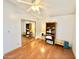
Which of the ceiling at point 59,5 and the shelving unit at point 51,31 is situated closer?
the ceiling at point 59,5

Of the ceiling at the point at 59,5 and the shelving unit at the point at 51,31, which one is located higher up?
the ceiling at the point at 59,5

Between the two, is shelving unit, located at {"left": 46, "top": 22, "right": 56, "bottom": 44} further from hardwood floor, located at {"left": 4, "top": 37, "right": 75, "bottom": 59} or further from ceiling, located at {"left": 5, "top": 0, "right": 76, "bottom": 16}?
ceiling, located at {"left": 5, "top": 0, "right": 76, "bottom": 16}

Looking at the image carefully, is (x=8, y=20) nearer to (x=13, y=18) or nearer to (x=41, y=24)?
(x=13, y=18)

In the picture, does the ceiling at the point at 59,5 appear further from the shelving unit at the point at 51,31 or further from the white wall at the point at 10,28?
the shelving unit at the point at 51,31

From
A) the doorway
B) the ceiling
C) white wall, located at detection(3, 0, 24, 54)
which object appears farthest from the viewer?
the doorway

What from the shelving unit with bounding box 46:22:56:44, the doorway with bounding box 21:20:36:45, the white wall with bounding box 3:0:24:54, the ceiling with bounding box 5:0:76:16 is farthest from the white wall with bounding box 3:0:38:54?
the doorway with bounding box 21:20:36:45

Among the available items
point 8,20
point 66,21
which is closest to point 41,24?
point 66,21

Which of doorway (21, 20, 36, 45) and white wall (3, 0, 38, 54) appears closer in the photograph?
white wall (3, 0, 38, 54)

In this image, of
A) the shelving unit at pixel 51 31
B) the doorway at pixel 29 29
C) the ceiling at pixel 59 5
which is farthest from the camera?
the doorway at pixel 29 29

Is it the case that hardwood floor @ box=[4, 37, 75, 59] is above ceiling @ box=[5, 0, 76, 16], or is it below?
below

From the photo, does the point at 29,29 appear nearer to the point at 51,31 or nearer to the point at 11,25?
the point at 51,31

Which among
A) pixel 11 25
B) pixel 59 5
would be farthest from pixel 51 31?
pixel 11 25

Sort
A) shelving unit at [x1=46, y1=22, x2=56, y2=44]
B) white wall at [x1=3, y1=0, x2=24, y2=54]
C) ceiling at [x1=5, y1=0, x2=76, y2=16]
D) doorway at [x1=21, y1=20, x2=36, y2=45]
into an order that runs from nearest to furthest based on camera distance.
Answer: ceiling at [x1=5, y1=0, x2=76, y2=16] → white wall at [x1=3, y1=0, x2=24, y2=54] → shelving unit at [x1=46, y1=22, x2=56, y2=44] → doorway at [x1=21, y1=20, x2=36, y2=45]

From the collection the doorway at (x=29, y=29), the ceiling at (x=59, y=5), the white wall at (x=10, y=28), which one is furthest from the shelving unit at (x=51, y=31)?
the doorway at (x=29, y=29)
